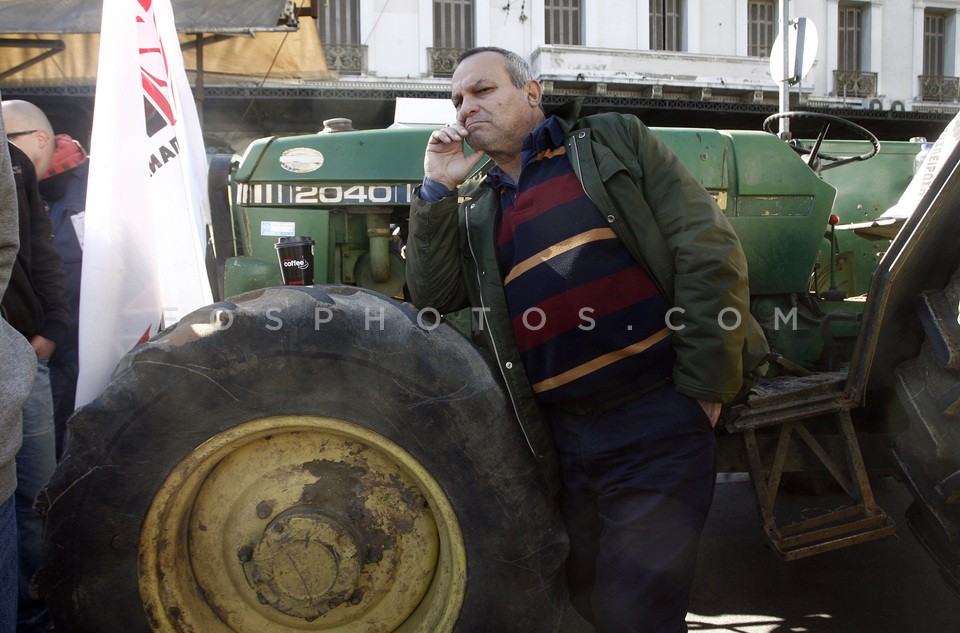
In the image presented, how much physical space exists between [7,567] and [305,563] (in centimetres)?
67

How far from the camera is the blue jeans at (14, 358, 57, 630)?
246 cm

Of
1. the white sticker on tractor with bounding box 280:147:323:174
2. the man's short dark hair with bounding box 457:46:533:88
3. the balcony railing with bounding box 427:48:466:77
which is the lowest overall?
the white sticker on tractor with bounding box 280:147:323:174

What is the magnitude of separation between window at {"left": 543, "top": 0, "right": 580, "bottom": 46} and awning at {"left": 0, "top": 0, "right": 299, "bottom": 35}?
13.9m

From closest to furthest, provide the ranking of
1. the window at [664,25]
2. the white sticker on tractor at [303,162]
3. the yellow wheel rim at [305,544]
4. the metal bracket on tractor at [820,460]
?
the yellow wheel rim at [305,544], the metal bracket on tractor at [820,460], the white sticker on tractor at [303,162], the window at [664,25]

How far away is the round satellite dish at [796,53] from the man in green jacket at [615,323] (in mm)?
2398

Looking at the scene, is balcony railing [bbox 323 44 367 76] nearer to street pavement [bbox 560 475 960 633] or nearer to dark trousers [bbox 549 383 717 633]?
street pavement [bbox 560 475 960 633]

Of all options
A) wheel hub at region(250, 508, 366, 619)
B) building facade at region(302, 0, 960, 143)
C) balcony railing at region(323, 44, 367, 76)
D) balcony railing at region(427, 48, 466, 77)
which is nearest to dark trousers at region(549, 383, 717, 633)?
wheel hub at region(250, 508, 366, 619)

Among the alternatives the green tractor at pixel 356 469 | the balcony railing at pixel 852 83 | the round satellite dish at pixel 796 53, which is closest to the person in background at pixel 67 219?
the green tractor at pixel 356 469

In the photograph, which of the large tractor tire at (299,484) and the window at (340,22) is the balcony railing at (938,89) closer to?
the window at (340,22)

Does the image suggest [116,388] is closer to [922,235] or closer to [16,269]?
[16,269]

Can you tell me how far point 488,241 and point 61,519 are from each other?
4.25 feet

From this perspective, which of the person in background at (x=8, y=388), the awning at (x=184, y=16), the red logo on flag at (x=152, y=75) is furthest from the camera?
the awning at (x=184, y=16)

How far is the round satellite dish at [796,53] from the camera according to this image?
12.7 ft

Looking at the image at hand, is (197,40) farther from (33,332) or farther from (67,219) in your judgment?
(33,332)
